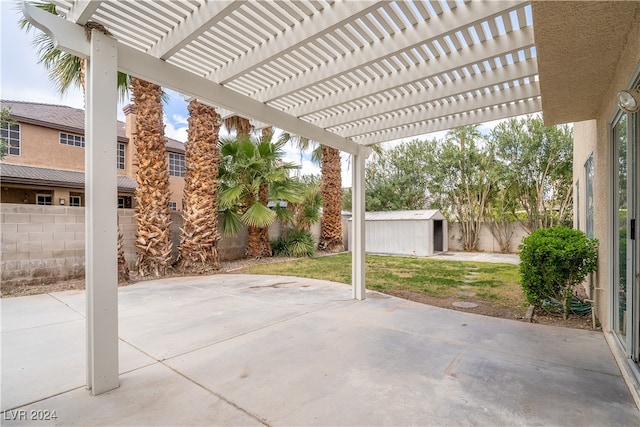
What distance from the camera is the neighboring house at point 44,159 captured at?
12016 mm

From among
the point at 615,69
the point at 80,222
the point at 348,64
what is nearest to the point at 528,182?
the point at 615,69

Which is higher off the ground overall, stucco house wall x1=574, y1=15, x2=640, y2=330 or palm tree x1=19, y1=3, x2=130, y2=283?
palm tree x1=19, y1=3, x2=130, y2=283

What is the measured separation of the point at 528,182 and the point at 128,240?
48.8ft

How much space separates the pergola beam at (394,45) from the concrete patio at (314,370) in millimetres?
3100

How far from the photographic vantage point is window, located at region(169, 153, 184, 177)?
18.0 metres

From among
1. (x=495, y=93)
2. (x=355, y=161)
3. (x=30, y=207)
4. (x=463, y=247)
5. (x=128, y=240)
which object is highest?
(x=495, y=93)

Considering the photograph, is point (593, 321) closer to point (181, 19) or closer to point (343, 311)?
point (343, 311)

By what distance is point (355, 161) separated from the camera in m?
6.23

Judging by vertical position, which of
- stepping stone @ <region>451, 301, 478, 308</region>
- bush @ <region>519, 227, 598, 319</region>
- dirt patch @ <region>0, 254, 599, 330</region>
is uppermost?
bush @ <region>519, 227, 598, 319</region>

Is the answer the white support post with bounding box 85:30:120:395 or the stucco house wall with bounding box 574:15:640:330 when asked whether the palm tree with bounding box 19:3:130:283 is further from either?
the stucco house wall with bounding box 574:15:640:330

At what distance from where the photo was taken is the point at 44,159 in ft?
43.9

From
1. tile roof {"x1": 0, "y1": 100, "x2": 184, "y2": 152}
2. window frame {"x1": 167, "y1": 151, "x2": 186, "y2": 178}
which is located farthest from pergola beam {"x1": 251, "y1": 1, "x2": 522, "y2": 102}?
window frame {"x1": 167, "y1": 151, "x2": 186, "y2": 178}

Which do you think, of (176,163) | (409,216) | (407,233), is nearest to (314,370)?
(407,233)

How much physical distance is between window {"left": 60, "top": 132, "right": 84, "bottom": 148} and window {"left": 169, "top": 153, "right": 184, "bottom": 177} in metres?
4.19
